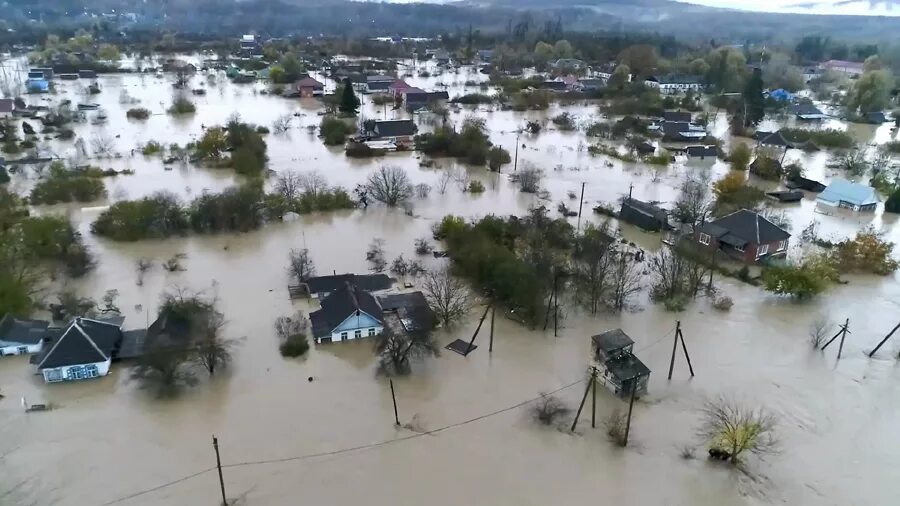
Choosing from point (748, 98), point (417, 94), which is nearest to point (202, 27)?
point (417, 94)

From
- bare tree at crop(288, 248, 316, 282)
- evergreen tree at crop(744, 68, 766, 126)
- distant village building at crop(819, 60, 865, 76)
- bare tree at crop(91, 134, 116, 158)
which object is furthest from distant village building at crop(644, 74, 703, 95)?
bare tree at crop(288, 248, 316, 282)

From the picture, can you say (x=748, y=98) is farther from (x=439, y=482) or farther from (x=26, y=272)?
(x=26, y=272)

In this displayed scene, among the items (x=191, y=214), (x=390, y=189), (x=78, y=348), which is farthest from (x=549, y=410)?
(x=191, y=214)

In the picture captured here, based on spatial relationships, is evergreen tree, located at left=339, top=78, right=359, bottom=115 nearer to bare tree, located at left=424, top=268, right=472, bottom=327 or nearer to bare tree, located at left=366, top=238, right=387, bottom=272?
bare tree, located at left=366, top=238, right=387, bottom=272

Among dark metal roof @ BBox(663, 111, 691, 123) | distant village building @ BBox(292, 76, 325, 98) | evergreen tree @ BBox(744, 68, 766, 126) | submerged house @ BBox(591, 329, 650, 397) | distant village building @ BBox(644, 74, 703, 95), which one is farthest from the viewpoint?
distant village building @ BBox(644, 74, 703, 95)

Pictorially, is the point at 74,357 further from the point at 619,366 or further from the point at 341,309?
the point at 619,366

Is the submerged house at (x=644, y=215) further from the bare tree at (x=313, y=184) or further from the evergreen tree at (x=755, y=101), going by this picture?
the evergreen tree at (x=755, y=101)
